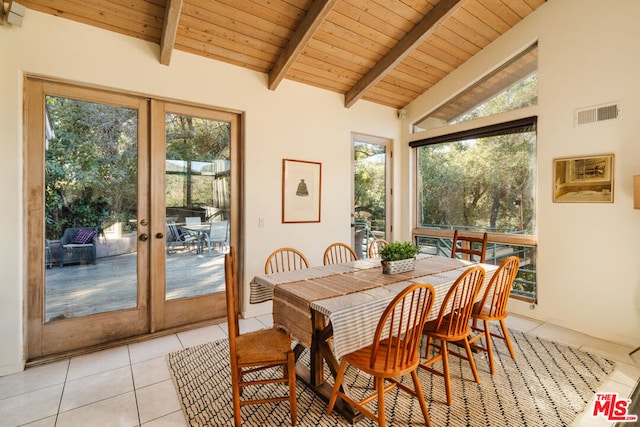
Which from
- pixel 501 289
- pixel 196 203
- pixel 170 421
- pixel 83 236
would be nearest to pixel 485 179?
pixel 501 289

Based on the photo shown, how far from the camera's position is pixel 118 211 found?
9.84 ft

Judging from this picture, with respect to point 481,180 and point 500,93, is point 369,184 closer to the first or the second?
point 481,180

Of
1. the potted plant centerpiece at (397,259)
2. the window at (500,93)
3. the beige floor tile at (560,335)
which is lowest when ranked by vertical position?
the beige floor tile at (560,335)

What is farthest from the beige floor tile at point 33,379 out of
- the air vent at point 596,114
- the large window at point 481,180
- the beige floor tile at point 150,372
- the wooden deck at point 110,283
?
the air vent at point 596,114

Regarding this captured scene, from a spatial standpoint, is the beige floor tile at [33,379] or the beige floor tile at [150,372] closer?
the beige floor tile at [33,379]

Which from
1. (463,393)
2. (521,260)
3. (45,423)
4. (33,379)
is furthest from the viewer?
(521,260)

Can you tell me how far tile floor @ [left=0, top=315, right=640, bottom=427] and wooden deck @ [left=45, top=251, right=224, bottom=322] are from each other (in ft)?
1.39

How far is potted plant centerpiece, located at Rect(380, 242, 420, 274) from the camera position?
2561 mm

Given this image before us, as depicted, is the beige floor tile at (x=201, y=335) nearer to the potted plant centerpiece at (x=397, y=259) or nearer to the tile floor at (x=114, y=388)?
the tile floor at (x=114, y=388)

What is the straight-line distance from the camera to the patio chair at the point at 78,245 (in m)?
2.78

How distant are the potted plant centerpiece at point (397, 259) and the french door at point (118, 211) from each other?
1889 mm

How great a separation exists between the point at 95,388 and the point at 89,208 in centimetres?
150

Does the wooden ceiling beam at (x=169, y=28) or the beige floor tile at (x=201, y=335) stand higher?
the wooden ceiling beam at (x=169, y=28)

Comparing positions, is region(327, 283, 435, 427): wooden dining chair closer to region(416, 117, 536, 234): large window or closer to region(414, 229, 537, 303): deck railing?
region(414, 229, 537, 303): deck railing
